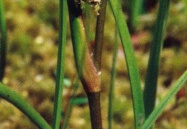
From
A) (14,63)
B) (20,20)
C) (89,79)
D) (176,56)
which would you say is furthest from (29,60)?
(89,79)

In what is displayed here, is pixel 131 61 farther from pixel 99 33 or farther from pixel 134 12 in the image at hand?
pixel 134 12

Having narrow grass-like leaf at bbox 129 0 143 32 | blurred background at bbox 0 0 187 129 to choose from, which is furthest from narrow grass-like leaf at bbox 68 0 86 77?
narrow grass-like leaf at bbox 129 0 143 32

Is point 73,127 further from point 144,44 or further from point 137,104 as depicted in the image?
point 137,104

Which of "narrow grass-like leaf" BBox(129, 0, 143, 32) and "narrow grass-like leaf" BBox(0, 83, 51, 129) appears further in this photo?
"narrow grass-like leaf" BBox(129, 0, 143, 32)

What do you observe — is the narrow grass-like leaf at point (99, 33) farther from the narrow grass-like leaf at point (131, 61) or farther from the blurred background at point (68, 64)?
the blurred background at point (68, 64)

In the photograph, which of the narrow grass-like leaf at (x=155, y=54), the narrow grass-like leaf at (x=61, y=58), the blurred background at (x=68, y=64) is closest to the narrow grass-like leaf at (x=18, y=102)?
the narrow grass-like leaf at (x=61, y=58)

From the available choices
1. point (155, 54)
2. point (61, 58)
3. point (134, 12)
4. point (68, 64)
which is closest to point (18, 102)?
point (61, 58)

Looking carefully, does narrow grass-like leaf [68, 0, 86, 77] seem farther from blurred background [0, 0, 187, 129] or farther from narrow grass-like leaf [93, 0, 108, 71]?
blurred background [0, 0, 187, 129]
